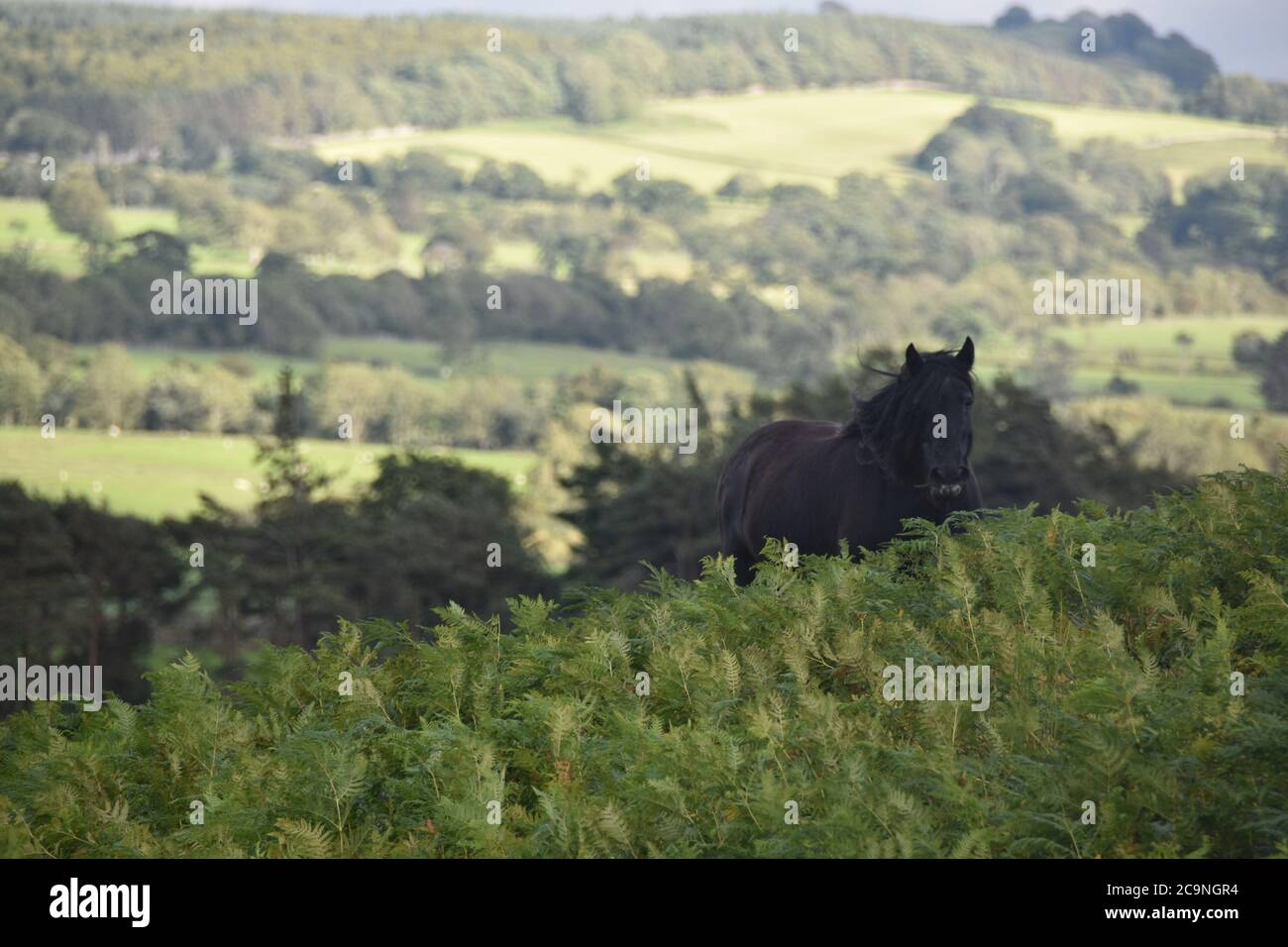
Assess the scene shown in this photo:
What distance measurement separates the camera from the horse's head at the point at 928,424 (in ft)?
39.3

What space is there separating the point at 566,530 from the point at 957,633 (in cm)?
11384

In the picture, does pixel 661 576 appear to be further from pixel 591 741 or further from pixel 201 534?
pixel 201 534

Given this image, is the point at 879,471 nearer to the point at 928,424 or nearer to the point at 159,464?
the point at 928,424

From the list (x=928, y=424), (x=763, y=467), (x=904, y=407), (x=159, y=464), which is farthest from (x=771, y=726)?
(x=159, y=464)

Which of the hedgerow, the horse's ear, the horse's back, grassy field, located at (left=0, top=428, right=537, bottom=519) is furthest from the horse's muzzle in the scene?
grassy field, located at (left=0, top=428, right=537, bottom=519)

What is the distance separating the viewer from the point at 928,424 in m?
12.1

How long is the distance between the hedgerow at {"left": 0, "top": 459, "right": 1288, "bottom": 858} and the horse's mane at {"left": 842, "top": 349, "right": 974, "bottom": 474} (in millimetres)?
Result: 3013

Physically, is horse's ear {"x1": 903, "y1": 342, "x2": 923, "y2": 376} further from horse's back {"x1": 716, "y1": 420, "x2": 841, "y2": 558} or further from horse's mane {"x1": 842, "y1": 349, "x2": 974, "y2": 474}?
horse's back {"x1": 716, "y1": 420, "x2": 841, "y2": 558}

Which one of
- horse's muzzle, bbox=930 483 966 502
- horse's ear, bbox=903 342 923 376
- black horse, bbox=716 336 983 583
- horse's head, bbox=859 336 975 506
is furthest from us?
horse's ear, bbox=903 342 923 376

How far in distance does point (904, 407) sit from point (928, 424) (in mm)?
315

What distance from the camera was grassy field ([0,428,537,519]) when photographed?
12812cm

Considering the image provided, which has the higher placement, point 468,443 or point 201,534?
point 468,443
